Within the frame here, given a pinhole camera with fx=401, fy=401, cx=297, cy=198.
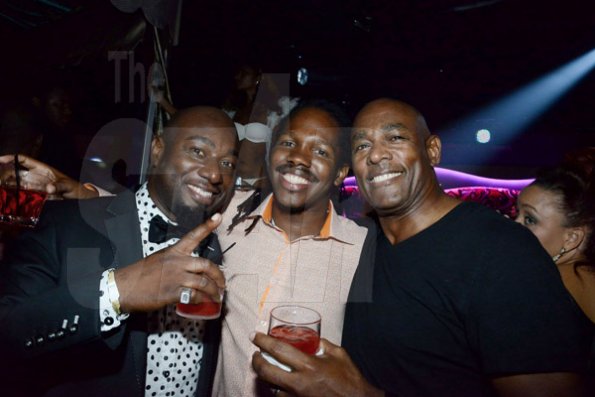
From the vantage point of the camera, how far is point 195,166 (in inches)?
80.0

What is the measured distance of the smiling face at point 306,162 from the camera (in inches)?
83.8

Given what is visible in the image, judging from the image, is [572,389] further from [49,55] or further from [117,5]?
[49,55]

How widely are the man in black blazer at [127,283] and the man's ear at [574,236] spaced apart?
1.93m

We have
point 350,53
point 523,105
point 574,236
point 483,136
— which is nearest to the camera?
point 574,236

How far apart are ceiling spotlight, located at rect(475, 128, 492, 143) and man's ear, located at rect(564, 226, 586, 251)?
5.02 metres

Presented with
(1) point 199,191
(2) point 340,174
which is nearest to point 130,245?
(1) point 199,191

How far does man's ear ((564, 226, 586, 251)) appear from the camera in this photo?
2283mm

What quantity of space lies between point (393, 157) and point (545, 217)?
1.15 m

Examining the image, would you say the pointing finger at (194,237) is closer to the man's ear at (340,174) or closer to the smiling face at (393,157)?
the smiling face at (393,157)

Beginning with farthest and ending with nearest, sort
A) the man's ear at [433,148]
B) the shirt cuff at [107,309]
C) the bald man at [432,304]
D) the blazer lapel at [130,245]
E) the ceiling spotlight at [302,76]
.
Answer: the ceiling spotlight at [302,76] < the man's ear at [433,148] < the blazer lapel at [130,245] < the shirt cuff at [107,309] < the bald man at [432,304]

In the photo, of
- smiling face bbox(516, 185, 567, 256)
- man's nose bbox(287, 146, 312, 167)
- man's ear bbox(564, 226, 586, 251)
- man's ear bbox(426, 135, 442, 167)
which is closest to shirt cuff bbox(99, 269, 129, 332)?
man's nose bbox(287, 146, 312, 167)

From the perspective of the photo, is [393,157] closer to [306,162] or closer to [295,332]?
[306,162]

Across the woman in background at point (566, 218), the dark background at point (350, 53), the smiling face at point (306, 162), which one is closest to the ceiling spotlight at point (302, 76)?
the dark background at point (350, 53)

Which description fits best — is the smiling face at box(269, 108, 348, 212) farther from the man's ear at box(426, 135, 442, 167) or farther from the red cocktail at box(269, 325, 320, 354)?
the red cocktail at box(269, 325, 320, 354)
